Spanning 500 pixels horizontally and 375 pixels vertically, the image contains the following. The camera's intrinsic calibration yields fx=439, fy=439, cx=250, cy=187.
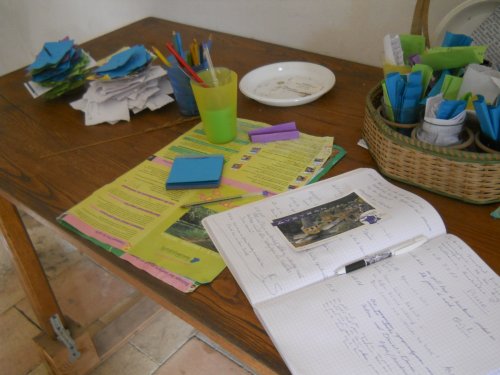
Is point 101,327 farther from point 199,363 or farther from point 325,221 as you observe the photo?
point 325,221

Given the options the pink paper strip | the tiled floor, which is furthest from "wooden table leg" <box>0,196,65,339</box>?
the pink paper strip

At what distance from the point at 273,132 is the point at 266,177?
0.43 ft

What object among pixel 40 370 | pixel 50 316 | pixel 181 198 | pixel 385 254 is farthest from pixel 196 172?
pixel 40 370

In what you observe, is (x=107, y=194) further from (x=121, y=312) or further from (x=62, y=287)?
(x=62, y=287)

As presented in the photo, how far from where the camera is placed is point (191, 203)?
680 mm

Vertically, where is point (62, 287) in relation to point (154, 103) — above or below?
below

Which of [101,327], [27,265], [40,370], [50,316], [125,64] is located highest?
[125,64]

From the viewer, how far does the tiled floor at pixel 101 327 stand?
1279 millimetres

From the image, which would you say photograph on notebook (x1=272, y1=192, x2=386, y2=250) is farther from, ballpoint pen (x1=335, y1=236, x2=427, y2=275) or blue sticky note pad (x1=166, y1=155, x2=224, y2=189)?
blue sticky note pad (x1=166, y1=155, x2=224, y2=189)

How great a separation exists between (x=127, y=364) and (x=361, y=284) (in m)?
1.01

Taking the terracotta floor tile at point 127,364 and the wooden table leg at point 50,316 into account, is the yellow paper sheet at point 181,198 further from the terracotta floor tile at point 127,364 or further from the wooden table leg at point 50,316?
the terracotta floor tile at point 127,364

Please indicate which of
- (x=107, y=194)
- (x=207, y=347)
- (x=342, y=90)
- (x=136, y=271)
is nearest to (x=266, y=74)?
(x=342, y=90)

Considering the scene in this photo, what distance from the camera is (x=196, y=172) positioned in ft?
2.40

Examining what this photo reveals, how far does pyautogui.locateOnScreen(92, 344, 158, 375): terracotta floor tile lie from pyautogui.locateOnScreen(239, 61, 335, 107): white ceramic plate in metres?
0.85
